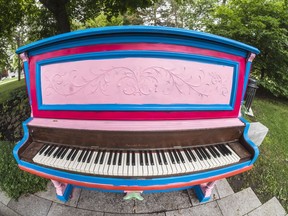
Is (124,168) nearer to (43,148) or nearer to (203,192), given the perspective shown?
(43,148)

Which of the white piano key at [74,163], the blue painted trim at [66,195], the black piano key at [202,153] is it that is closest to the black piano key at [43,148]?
the white piano key at [74,163]

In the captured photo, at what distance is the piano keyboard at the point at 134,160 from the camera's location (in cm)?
147

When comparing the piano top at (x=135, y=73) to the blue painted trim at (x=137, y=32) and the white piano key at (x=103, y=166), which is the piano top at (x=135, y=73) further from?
the white piano key at (x=103, y=166)

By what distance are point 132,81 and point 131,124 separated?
0.43 meters

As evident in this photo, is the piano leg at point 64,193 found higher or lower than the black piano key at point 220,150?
lower

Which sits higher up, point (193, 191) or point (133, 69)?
point (133, 69)

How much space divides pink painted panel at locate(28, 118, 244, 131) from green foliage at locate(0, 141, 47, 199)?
1.20 metres

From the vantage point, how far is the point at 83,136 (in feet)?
5.22

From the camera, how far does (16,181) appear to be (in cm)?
232

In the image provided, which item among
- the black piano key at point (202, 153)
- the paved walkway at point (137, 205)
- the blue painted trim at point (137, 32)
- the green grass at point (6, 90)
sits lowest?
the paved walkway at point (137, 205)

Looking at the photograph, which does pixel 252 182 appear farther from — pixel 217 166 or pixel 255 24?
pixel 255 24

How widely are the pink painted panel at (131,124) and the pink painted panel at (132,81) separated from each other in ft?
0.68

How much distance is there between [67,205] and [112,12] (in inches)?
220

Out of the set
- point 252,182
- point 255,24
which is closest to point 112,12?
point 255,24
